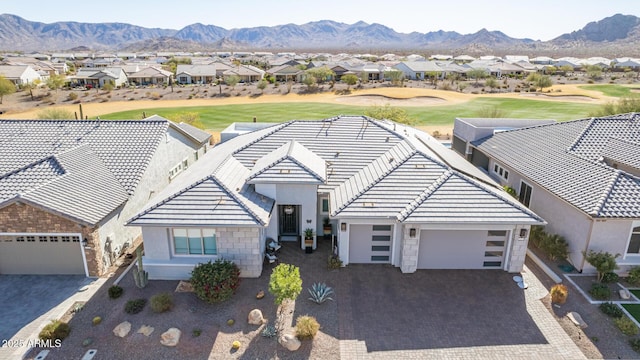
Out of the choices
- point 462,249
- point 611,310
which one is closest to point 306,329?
point 462,249

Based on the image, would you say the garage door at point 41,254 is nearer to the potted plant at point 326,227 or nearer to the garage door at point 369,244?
the potted plant at point 326,227

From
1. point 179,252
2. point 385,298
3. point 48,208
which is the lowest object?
point 385,298

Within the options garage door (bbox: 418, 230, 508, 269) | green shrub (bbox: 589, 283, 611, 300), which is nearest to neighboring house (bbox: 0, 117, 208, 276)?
garage door (bbox: 418, 230, 508, 269)

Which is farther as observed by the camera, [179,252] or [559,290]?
[179,252]

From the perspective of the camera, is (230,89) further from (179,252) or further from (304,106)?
(179,252)

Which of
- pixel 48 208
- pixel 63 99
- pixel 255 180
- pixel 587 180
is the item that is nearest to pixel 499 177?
pixel 587 180

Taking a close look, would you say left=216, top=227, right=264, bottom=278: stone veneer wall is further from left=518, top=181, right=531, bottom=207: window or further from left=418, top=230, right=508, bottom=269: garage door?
left=518, top=181, right=531, bottom=207: window
